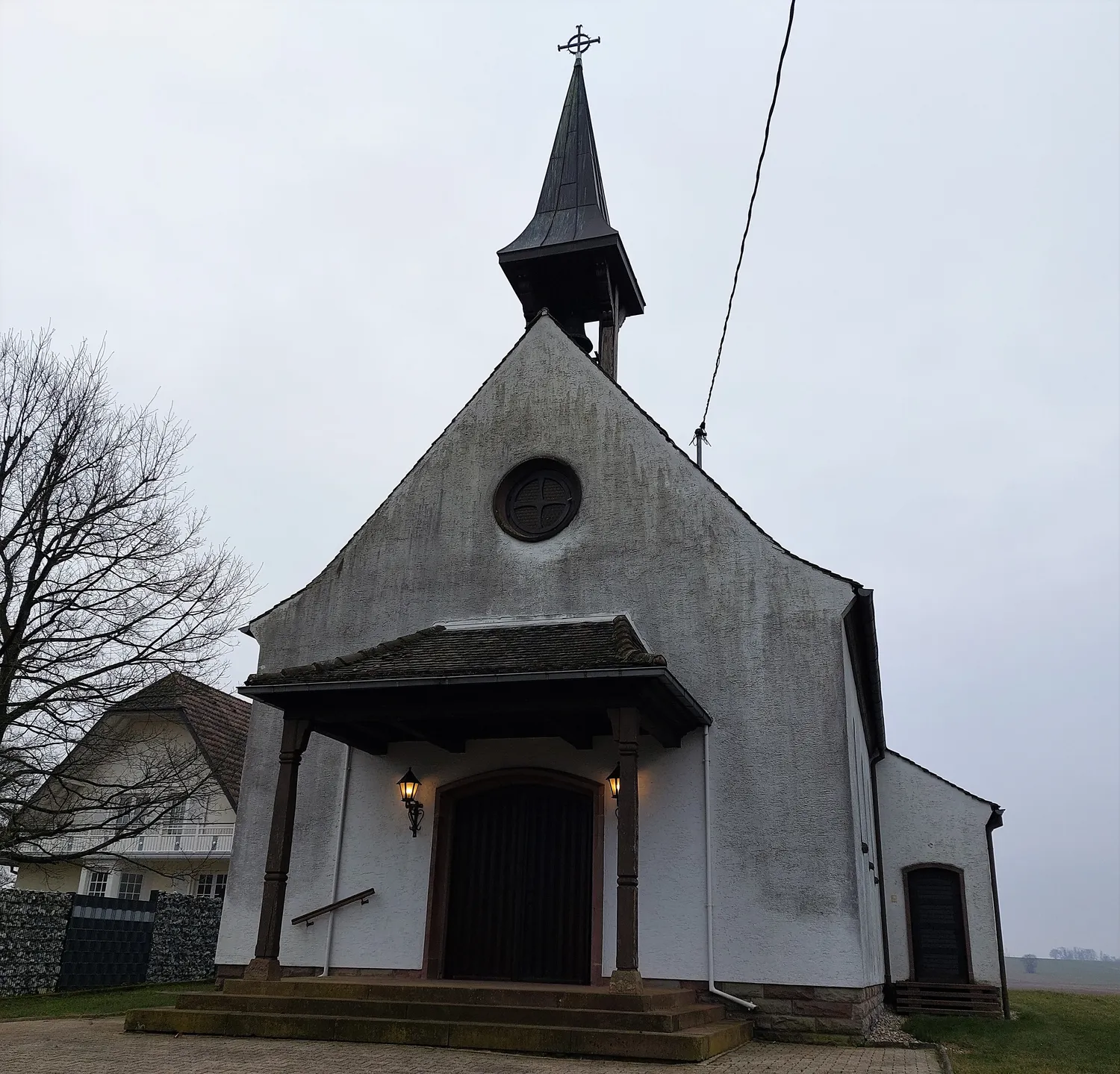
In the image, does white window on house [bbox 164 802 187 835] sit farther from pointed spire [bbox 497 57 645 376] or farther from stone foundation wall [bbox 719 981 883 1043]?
pointed spire [bbox 497 57 645 376]

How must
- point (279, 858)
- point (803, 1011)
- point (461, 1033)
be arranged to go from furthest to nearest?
1. point (279, 858)
2. point (803, 1011)
3. point (461, 1033)

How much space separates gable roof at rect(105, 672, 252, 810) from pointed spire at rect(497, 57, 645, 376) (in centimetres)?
872

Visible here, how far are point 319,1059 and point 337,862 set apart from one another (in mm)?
4736

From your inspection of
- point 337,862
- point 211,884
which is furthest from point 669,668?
point 211,884

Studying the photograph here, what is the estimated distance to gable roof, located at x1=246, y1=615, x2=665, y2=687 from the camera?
10.4m

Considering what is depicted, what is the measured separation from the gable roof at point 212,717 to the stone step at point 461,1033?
717 centimetres

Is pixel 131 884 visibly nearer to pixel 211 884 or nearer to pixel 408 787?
pixel 211 884

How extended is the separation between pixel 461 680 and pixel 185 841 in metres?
21.3

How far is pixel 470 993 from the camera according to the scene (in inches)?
375

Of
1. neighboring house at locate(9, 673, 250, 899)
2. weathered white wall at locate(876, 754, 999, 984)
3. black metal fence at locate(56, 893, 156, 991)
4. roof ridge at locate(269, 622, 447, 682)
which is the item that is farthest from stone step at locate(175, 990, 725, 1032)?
neighboring house at locate(9, 673, 250, 899)

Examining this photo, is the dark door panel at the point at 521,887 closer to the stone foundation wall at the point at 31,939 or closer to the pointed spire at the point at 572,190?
the stone foundation wall at the point at 31,939

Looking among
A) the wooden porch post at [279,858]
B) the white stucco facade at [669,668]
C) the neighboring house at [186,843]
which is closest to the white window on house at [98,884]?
the neighboring house at [186,843]

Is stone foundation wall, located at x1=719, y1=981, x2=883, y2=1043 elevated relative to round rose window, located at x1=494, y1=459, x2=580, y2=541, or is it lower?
lower

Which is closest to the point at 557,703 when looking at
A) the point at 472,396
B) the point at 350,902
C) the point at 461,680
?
the point at 461,680
